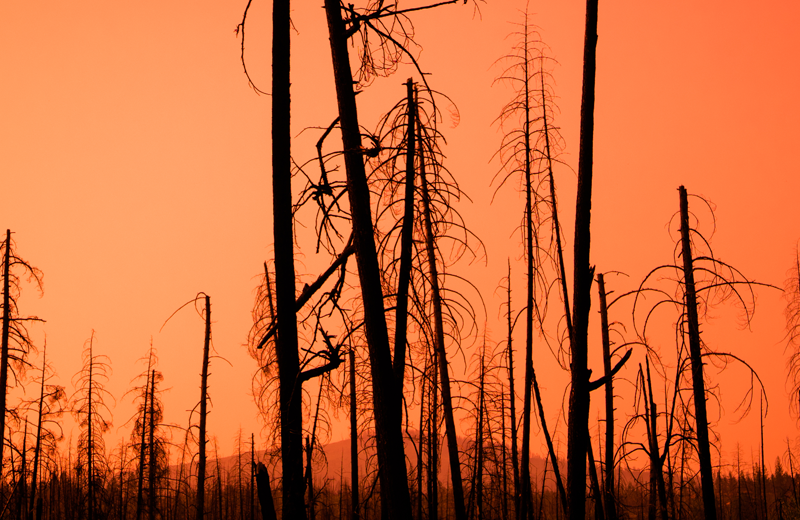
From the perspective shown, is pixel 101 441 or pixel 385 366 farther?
pixel 101 441

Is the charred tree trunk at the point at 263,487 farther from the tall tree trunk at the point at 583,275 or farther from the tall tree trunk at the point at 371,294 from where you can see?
the tall tree trunk at the point at 583,275

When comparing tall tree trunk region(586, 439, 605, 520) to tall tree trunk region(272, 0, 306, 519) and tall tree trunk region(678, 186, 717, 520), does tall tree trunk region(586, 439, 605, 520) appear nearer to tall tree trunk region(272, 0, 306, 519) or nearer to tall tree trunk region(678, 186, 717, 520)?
tall tree trunk region(678, 186, 717, 520)

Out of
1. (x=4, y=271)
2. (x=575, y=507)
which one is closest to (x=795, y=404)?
(x=575, y=507)

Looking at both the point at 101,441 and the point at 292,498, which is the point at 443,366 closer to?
the point at 292,498

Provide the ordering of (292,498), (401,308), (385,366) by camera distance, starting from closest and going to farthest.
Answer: (385,366), (401,308), (292,498)

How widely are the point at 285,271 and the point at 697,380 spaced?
26.7ft

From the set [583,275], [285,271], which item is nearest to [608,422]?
[583,275]

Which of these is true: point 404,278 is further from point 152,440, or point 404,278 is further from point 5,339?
point 152,440

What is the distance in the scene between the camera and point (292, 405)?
5.40 metres

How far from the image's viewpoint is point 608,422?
1102 cm

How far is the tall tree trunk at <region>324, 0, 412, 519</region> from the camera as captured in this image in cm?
423

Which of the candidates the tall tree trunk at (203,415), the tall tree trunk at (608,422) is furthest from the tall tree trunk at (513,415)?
the tall tree trunk at (203,415)

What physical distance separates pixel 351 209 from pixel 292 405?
70.7 inches

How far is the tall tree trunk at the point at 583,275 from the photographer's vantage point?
5.31m
